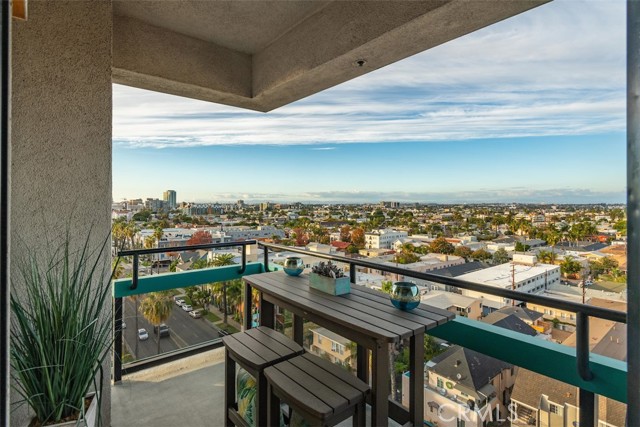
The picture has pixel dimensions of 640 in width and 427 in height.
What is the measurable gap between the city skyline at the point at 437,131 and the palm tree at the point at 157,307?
3.71ft

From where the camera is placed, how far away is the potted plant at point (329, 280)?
2.25 m

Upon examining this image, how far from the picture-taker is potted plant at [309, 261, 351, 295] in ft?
7.38

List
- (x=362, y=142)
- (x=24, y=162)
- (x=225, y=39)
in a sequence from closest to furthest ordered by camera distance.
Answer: (x=24, y=162), (x=225, y=39), (x=362, y=142)

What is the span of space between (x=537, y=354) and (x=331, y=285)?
4.08 ft

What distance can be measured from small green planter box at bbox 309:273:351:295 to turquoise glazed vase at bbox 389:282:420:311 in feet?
1.35

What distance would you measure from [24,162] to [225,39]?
2027 millimetres

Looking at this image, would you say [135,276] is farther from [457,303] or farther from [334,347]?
[457,303]

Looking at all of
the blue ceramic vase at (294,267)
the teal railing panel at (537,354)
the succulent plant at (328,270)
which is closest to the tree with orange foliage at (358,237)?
the blue ceramic vase at (294,267)

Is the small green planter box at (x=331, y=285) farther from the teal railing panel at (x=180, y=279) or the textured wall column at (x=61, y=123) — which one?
the teal railing panel at (x=180, y=279)

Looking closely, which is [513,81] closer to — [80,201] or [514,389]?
[514,389]

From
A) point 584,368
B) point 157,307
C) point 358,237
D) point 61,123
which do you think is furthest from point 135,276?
point 584,368

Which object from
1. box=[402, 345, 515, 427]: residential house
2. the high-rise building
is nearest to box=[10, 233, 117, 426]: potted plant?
box=[402, 345, 515, 427]: residential house

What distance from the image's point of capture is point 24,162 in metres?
2.00

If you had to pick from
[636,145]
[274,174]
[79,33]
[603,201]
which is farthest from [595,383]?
[274,174]
